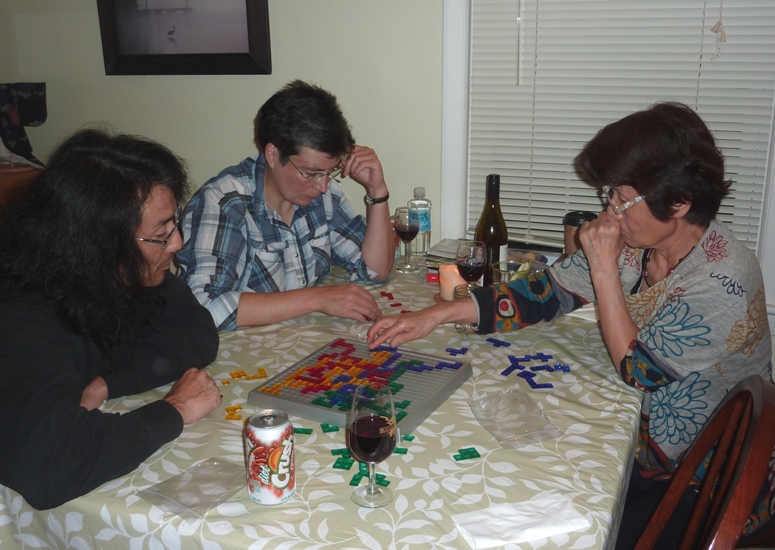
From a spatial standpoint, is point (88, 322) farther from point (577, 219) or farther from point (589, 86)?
point (589, 86)

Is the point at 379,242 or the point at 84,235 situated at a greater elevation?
the point at 84,235

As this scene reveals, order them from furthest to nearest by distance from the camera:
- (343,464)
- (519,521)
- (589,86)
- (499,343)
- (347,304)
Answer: (589,86), (347,304), (499,343), (343,464), (519,521)

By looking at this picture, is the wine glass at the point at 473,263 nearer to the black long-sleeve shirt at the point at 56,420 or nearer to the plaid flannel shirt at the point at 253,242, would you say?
the plaid flannel shirt at the point at 253,242

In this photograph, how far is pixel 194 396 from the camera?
1.27 m

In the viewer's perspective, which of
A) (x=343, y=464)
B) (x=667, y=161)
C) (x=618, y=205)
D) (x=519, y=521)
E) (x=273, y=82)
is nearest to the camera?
(x=519, y=521)

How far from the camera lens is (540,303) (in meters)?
1.70

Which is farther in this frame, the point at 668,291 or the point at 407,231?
the point at 407,231

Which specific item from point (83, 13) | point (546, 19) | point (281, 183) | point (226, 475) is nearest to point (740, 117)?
point (546, 19)

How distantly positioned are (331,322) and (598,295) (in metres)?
0.68

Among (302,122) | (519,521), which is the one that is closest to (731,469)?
(519,521)

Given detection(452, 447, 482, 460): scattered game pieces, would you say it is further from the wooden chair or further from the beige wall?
the beige wall

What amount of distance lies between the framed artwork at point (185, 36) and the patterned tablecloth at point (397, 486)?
1.68m

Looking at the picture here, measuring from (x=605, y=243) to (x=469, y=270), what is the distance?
395 mm

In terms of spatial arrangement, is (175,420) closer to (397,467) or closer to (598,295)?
(397,467)
